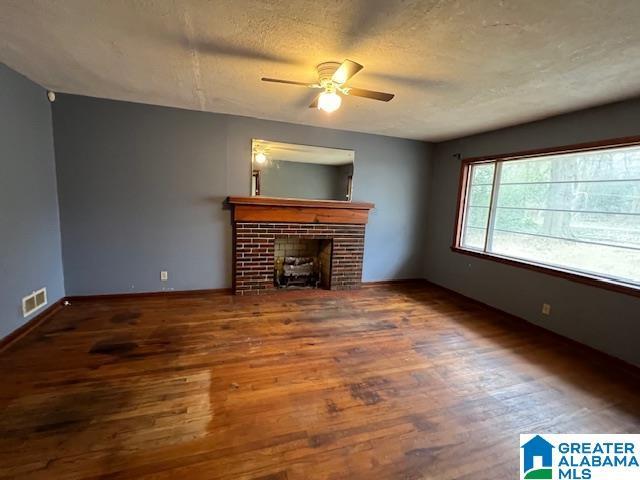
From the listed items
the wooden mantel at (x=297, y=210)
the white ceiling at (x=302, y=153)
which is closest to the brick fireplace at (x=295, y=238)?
the wooden mantel at (x=297, y=210)

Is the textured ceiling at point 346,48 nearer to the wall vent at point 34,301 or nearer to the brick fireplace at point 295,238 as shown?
the brick fireplace at point 295,238

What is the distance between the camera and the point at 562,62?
1976mm

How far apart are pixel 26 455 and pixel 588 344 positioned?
4.28 meters

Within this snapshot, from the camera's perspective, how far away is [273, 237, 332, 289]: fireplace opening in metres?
4.43

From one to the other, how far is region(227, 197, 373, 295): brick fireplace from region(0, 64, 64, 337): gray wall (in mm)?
1870

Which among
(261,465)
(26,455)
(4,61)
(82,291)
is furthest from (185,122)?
(261,465)

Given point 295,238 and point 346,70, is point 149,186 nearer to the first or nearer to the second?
point 295,238

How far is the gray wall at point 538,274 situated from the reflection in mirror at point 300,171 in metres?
1.58

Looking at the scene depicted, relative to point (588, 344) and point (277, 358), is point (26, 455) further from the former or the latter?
point (588, 344)

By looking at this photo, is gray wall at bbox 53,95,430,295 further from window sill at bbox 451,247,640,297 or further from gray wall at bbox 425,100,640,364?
window sill at bbox 451,247,640,297

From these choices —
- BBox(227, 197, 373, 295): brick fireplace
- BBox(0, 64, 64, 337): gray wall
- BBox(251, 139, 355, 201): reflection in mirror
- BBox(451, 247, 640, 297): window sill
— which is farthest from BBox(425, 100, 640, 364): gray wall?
BBox(0, 64, 64, 337): gray wall

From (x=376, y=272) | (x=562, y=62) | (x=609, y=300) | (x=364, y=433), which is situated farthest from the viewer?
(x=376, y=272)

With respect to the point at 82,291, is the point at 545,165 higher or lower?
higher

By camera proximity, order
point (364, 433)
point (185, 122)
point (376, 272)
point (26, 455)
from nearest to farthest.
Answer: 1. point (26, 455)
2. point (364, 433)
3. point (185, 122)
4. point (376, 272)
